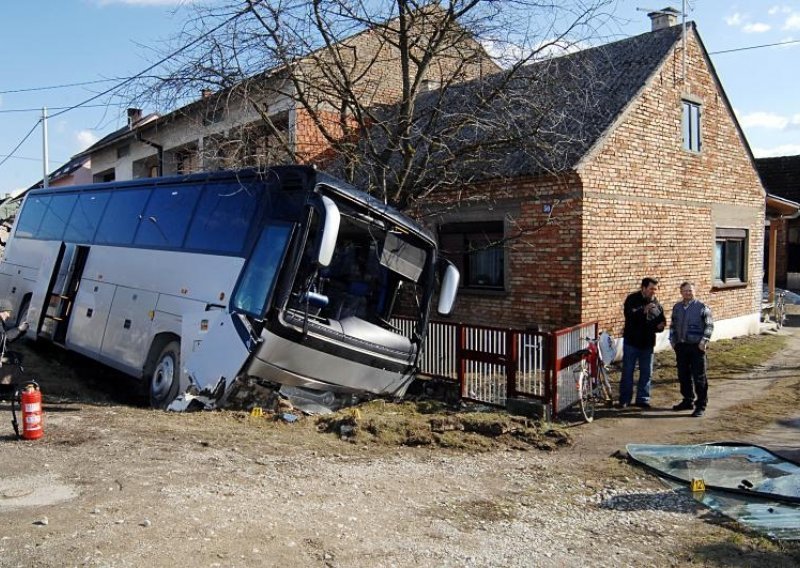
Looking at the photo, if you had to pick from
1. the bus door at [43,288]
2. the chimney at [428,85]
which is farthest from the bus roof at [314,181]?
the chimney at [428,85]

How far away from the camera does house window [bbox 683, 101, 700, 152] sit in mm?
15938

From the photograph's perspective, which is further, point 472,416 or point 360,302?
point 360,302

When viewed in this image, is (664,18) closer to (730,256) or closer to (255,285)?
(730,256)

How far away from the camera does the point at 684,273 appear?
15.9m

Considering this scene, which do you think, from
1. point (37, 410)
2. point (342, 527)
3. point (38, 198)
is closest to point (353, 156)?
point (37, 410)

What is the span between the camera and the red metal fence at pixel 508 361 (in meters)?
9.65

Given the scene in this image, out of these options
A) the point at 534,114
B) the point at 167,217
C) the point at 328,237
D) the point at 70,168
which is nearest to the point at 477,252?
the point at 534,114

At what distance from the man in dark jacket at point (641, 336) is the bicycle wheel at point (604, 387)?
0.55ft

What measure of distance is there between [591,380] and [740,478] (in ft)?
10.2

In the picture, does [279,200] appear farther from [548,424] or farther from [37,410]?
[548,424]

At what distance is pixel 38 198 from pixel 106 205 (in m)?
4.82

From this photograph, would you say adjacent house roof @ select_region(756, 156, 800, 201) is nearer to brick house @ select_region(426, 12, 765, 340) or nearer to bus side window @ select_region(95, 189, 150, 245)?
brick house @ select_region(426, 12, 765, 340)

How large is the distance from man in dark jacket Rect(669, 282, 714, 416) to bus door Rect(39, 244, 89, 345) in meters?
10.2

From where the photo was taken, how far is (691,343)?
1005 centimetres
